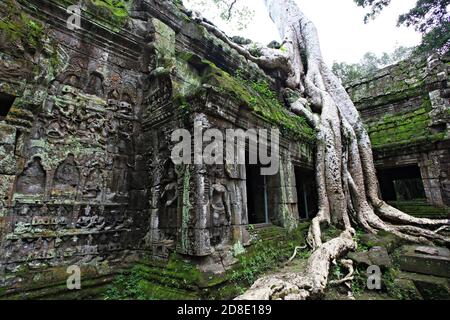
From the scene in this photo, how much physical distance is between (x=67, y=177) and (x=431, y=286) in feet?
16.0

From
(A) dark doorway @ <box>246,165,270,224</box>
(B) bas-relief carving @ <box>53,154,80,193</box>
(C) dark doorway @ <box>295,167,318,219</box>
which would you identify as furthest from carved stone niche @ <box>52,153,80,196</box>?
(C) dark doorway @ <box>295,167,318,219</box>

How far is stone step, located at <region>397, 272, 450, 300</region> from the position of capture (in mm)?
2885

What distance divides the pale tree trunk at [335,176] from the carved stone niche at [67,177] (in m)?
2.76

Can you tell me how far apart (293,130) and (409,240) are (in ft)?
10.9

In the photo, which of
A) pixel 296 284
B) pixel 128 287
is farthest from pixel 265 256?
pixel 128 287

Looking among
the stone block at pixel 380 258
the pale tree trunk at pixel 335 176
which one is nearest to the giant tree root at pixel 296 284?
the pale tree trunk at pixel 335 176

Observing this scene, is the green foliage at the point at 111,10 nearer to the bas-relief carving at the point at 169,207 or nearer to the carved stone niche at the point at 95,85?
the carved stone niche at the point at 95,85

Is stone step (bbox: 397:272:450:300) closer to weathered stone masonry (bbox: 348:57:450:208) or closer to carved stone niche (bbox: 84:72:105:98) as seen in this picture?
carved stone niche (bbox: 84:72:105:98)

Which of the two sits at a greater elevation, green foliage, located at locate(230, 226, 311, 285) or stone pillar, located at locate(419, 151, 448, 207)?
stone pillar, located at locate(419, 151, 448, 207)

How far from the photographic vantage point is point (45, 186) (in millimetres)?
3117

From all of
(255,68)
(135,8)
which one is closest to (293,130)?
(255,68)

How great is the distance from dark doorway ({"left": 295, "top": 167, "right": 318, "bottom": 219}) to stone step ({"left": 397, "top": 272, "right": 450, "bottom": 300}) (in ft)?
10.9
